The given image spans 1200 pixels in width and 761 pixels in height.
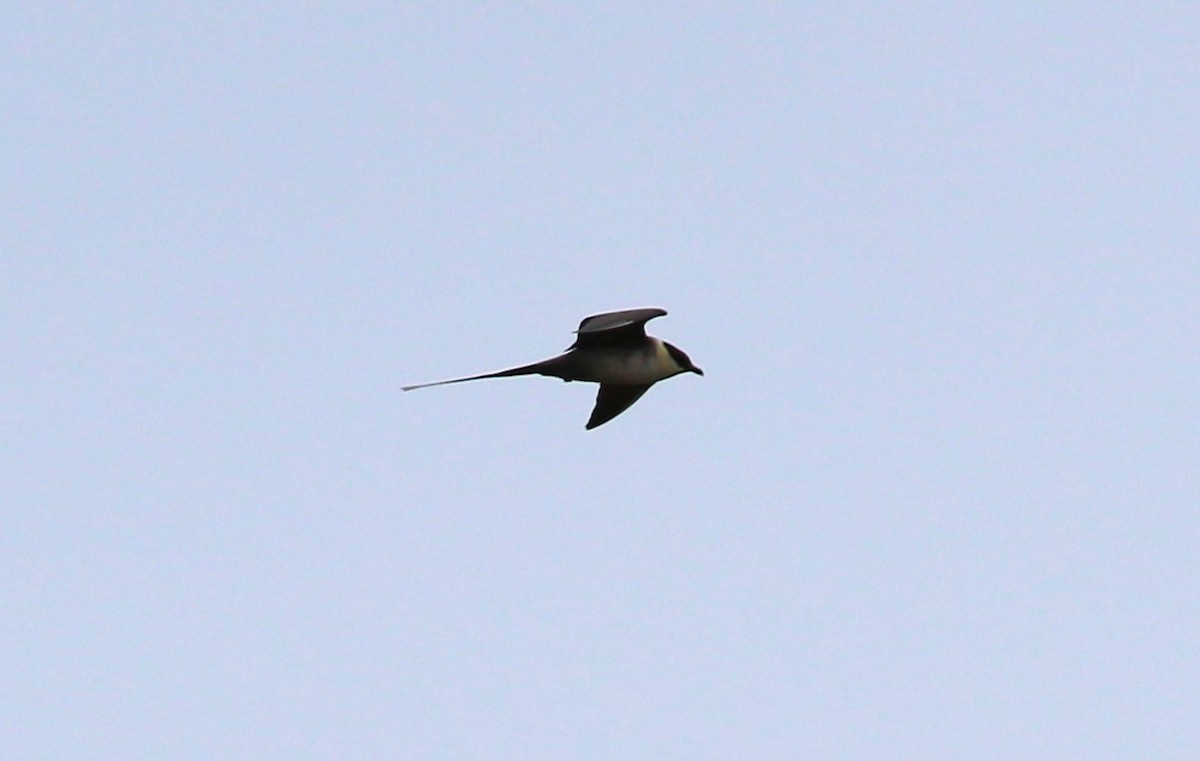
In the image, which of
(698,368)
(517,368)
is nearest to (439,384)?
(517,368)

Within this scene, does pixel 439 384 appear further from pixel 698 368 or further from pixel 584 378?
pixel 698 368

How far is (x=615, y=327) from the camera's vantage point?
59.0ft

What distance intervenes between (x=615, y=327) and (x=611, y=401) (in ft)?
17.0

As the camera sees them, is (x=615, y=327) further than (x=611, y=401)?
No

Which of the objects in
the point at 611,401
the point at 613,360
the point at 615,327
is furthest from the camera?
the point at 611,401

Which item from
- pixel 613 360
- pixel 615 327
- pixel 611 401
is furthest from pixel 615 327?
pixel 611 401

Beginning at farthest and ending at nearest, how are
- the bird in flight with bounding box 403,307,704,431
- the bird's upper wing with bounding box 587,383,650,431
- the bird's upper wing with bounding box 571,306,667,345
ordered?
the bird's upper wing with bounding box 587,383,650,431, the bird in flight with bounding box 403,307,704,431, the bird's upper wing with bounding box 571,306,667,345

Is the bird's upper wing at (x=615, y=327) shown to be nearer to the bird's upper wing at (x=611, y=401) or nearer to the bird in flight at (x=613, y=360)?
the bird in flight at (x=613, y=360)

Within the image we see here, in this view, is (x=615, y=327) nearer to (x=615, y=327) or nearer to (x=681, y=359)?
(x=615, y=327)

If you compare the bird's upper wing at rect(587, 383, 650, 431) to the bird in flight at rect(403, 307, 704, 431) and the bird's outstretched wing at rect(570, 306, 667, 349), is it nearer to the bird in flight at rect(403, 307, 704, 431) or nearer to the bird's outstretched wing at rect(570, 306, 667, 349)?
the bird in flight at rect(403, 307, 704, 431)

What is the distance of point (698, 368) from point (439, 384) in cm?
426

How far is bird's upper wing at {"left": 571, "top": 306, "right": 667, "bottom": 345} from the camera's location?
18.5m

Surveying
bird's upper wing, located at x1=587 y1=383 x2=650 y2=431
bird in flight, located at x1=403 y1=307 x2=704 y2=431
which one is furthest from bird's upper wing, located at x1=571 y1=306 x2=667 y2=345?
bird's upper wing, located at x1=587 y1=383 x2=650 y2=431

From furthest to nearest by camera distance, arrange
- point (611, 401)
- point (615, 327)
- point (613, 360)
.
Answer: point (611, 401)
point (613, 360)
point (615, 327)
